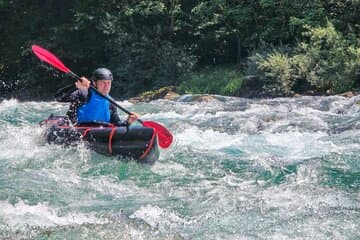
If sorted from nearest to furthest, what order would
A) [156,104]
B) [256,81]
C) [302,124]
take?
1. [302,124]
2. [156,104]
3. [256,81]

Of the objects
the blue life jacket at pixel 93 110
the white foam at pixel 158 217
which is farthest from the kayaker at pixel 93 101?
the white foam at pixel 158 217

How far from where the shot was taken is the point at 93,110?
781 centimetres

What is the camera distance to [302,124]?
10.2 meters

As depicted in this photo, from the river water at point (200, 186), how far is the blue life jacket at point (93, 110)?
541 mm

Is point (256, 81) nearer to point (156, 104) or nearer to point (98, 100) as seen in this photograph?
point (156, 104)

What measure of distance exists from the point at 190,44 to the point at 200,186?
49.3 ft

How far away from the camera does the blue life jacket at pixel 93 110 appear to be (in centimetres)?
779

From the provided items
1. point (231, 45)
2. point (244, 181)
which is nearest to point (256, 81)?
point (231, 45)

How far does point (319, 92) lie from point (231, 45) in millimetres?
6205

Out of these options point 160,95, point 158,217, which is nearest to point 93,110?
point 158,217

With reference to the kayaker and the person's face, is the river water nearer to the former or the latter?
the kayaker

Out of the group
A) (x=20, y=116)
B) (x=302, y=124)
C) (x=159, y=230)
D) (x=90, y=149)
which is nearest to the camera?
(x=159, y=230)

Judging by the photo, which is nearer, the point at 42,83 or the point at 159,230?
the point at 159,230

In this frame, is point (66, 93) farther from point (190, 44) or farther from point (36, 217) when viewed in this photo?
point (190, 44)
